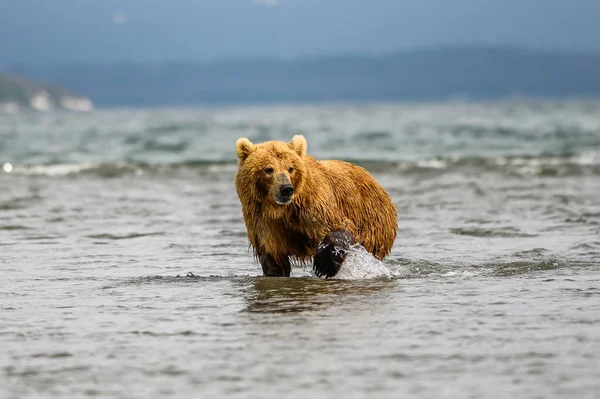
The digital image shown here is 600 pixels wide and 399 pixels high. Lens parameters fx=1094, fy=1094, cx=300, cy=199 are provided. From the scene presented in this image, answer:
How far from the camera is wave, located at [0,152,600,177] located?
22672 millimetres

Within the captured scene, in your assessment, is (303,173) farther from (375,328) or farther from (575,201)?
(575,201)

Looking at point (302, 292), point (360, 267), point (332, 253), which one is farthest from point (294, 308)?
point (360, 267)

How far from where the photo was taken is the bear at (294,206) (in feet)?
25.2

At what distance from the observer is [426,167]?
78.6ft

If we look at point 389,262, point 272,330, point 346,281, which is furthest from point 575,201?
point 272,330

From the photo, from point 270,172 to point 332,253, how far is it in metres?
0.77

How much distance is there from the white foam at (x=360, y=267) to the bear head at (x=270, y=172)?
2.25 ft

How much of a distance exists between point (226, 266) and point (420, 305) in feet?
9.29

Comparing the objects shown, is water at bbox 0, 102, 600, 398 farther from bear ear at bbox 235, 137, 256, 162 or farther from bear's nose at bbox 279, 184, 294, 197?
bear ear at bbox 235, 137, 256, 162

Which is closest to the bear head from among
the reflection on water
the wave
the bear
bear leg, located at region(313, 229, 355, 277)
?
the bear

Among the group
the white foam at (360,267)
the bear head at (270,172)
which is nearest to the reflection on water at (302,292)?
the white foam at (360,267)

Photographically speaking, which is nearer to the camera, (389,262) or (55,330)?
(55,330)

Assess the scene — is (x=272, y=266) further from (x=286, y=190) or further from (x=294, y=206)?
(x=286, y=190)

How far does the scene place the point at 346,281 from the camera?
796cm
